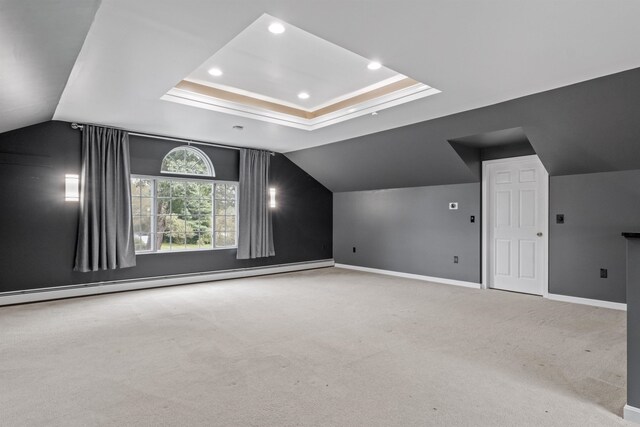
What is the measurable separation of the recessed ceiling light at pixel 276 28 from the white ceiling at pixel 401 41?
41cm

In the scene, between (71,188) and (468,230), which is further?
(468,230)

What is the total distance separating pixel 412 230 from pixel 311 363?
4.47 metres

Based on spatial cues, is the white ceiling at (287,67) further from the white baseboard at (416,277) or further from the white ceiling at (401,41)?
the white baseboard at (416,277)

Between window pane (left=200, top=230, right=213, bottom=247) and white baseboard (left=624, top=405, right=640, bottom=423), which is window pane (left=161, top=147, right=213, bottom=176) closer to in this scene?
window pane (left=200, top=230, right=213, bottom=247)

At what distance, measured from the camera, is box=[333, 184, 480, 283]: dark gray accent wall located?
19.9ft

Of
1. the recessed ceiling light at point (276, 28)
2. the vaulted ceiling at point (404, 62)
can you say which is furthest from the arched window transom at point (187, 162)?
the recessed ceiling light at point (276, 28)

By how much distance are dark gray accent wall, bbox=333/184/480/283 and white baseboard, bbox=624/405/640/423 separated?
3.91 meters

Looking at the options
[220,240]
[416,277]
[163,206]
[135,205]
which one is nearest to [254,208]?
[220,240]

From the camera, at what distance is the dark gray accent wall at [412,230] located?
6.07m

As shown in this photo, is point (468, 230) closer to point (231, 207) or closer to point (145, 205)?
point (231, 207)

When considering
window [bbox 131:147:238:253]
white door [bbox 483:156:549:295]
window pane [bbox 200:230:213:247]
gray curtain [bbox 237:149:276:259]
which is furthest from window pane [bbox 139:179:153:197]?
white door [bbox 483:156:549:295]

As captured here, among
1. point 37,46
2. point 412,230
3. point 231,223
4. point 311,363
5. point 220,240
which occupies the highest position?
point 37,46

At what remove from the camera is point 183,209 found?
246 inches

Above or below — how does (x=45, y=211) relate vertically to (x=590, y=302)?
above
